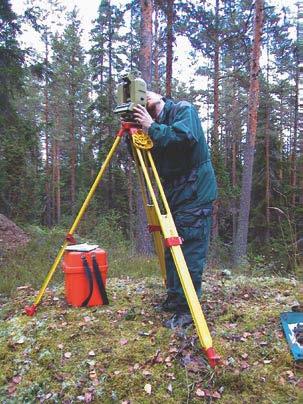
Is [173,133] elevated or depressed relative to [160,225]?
elevated

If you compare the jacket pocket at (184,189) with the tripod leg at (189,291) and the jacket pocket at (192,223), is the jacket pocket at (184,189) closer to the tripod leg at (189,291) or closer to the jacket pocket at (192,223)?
the jacket pocket at (192,223)

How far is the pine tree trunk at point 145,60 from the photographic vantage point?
26.0 feet

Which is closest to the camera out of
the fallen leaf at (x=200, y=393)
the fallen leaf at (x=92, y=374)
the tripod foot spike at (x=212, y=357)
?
the fallen leaf at (x=200, y=393)

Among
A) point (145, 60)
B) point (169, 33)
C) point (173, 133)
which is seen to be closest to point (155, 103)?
point (173, 133)

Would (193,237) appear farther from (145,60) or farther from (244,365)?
(145,60)

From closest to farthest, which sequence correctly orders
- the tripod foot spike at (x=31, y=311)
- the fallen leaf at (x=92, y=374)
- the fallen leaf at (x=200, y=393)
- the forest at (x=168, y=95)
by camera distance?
1. the fallen leaf at (x=200, y=393)
2. the fallen leaf at (x=92, y=374)
3. the tripod foot spike at (x=31, y=311)
4. the forest at (x=168, y=95)

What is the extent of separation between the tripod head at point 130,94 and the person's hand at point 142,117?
49 millimetres

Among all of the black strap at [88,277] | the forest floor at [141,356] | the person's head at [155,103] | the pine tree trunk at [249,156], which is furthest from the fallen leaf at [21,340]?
the pine tree trunk at [249,156]

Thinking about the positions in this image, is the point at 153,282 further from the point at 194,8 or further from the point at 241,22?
the point at 241,22

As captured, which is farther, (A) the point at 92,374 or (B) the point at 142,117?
(B) the point at 142,117

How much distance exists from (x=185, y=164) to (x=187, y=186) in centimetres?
20

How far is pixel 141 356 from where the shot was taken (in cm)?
275

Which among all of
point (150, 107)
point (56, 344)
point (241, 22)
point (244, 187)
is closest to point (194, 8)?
point (241, 22)

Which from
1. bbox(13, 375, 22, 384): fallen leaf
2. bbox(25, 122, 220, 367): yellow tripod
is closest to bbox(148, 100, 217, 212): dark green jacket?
bbox(25, 122, 220, 367): yellow tripod
